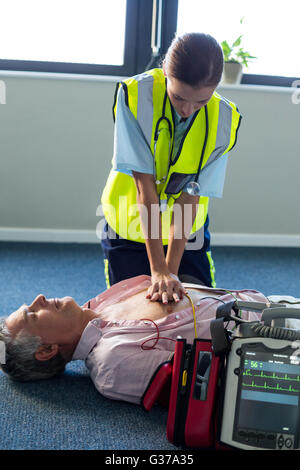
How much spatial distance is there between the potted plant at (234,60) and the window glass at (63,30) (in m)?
0.59

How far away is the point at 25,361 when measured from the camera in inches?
63.8

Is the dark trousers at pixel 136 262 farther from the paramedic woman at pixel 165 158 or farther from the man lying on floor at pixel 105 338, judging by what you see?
the man lying on floor at pixel 105 338

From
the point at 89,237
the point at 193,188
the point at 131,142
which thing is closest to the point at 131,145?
the point at 131,142

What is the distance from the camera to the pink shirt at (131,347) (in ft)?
4.98

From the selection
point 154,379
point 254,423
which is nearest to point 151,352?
point 154,379

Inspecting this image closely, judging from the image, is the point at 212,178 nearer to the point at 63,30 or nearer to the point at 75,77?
the point at 75,77

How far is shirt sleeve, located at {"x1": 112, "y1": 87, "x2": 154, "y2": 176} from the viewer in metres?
1.82

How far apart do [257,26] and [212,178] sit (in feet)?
5.88

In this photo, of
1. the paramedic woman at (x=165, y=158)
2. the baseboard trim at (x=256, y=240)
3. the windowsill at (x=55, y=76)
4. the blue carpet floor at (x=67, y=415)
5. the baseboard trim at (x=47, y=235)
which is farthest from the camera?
the baseboard trim at (x=256, y=240)

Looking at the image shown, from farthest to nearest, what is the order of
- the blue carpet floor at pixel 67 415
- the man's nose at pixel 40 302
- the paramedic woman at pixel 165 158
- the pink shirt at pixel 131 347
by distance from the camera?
the paramedic woman at pixel 165 158 → the man's nose at pixel 40 302 → the pink shirt at pixel 131 347 → the blue carpet floor at pixel 67 415

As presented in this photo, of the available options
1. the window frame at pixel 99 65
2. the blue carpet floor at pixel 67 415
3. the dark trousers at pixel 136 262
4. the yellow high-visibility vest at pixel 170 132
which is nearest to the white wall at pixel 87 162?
the window frame at pixel 99 65

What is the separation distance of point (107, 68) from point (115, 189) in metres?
1.39

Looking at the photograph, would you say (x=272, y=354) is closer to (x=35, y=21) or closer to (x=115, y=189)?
(x=115, y=189)

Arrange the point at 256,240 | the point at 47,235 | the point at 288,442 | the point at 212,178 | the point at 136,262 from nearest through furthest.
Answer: the point at 288,442 → the point at 212,178 → the point at 136,262 → the point at 47,235 → the point at 256,240
